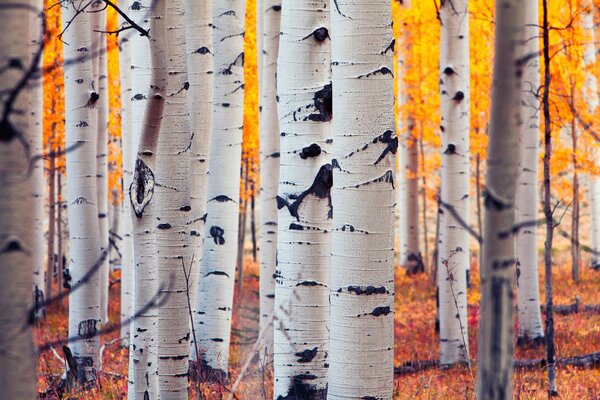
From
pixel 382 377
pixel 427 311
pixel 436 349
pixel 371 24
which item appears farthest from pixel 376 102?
pixel 427 311

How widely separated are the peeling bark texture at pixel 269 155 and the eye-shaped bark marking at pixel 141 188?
468 centimetres

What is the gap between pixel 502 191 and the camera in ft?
5.20

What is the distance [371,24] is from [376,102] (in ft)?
1.15

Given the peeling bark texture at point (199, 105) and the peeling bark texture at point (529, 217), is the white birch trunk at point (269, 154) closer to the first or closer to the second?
the peeling bark texture at point (199, 105)

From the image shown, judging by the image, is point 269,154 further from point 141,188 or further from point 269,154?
point 141,188

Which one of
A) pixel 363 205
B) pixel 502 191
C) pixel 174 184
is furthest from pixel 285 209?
pixel 502 191

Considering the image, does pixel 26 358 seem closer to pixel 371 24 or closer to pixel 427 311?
pixel 371 24

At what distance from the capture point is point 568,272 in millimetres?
18234

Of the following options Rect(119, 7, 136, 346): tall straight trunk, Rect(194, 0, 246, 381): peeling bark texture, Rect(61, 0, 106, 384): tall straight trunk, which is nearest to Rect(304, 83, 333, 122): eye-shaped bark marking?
Rect(61, 0, 106, 384): tall straight trunk

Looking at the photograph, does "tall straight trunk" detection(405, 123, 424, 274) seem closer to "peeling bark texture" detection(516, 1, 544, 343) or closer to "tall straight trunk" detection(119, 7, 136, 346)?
"peeling bark texture" detection(516, 1, 544, 343)

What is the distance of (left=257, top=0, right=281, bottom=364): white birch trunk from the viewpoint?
8461 millimetres

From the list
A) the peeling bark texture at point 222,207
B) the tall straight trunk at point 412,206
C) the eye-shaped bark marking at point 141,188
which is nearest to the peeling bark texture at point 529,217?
the peeling bark texture at point 222,207

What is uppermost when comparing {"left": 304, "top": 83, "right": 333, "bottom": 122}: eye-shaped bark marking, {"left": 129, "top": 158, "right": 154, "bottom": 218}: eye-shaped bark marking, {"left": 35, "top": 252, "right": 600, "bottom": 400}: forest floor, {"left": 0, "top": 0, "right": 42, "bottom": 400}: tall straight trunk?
{"left": 304, "top": 83, "right": 333, "bottom": 122}: eye-shaped bark marking

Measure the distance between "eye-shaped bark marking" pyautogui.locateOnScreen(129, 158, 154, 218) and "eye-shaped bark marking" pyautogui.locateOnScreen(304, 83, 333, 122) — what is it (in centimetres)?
95
